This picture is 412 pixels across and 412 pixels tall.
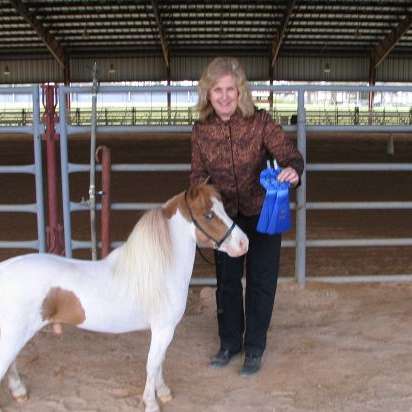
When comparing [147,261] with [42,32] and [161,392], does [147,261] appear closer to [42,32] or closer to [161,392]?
[161,392]

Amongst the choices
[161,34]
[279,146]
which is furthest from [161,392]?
[161,34]

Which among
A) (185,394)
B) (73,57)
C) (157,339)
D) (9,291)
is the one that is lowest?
(185,394)

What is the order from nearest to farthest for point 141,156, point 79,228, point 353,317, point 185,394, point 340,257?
point 185,394 → point 353,317 → point 340,257 → point 79,228 → point 141,156

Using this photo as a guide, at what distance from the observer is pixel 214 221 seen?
2.51 meters

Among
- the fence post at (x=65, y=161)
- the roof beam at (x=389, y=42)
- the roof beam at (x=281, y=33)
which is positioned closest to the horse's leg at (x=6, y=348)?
the fence post at (x=65, y=161)

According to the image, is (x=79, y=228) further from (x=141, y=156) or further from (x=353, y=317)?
(x=141, y=156)

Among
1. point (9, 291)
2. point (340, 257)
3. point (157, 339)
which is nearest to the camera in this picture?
point (9, 291)

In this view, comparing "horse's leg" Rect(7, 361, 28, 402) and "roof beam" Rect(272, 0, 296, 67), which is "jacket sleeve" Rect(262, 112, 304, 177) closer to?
"horse's leg" Rect(7, 361, 28, 402)

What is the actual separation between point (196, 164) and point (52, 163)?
142 centimetres

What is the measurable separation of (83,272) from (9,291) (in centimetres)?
33

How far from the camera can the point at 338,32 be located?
2547 centimetres

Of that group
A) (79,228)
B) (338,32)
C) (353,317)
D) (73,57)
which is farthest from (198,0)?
(353,317)

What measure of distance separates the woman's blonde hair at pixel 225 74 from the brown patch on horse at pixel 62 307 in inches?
46.1

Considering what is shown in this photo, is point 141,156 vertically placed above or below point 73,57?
below
